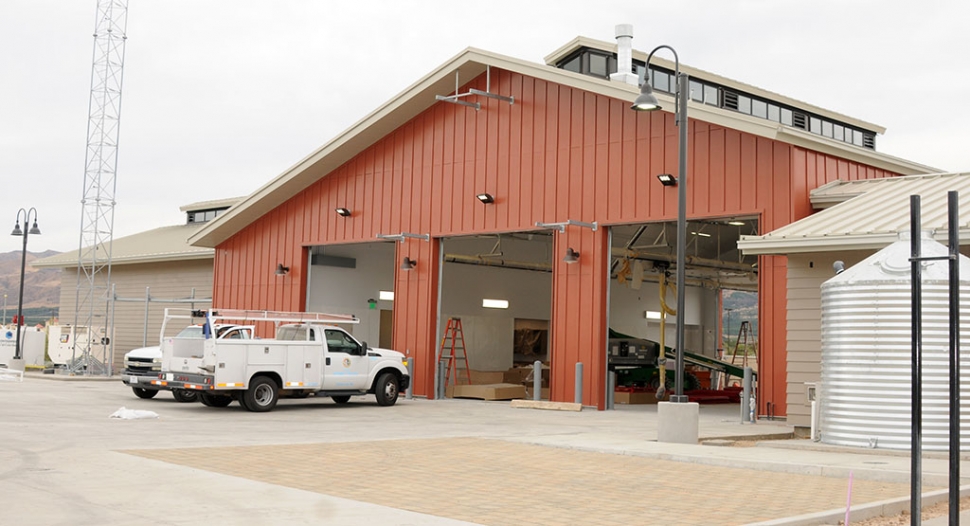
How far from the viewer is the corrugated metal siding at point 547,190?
19797 millimetres

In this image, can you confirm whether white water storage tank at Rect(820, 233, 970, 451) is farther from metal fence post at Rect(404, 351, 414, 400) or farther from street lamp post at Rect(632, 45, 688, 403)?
metal fence post at Rect(404, 351, 414, 400)

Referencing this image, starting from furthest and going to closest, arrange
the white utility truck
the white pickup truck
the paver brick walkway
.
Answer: the white pickup truck → the white utility truck → the paver brick walkway

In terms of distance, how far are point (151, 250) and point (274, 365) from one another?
69.4 ft

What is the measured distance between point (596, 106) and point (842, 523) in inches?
612

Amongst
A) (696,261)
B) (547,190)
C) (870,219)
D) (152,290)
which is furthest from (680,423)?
(152,290)

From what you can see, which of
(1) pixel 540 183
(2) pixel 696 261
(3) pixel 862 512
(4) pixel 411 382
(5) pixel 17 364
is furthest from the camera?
(5) pixel 17 364

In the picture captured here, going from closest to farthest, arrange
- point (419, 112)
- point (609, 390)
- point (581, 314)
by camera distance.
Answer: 1. point (581, 314)
2. point (609, 390)
3. point (419, 112)

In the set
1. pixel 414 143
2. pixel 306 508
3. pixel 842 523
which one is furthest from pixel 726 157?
pixel 306 508

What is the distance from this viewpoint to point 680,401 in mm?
14820

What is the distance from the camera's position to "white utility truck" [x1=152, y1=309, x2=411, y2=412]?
19.3 meters

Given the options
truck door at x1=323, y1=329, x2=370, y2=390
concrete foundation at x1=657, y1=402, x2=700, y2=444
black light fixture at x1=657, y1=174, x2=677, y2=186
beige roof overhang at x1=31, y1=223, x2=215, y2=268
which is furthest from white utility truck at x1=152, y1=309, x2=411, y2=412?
beige roof overhang at x1=31, y1=223, x2=215, y2=268

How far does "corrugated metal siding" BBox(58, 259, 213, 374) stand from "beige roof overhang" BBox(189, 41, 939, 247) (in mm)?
3413

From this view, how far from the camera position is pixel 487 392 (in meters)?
26.5

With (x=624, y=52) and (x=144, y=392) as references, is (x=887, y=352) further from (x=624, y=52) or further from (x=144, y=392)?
(x=144, y=392)
